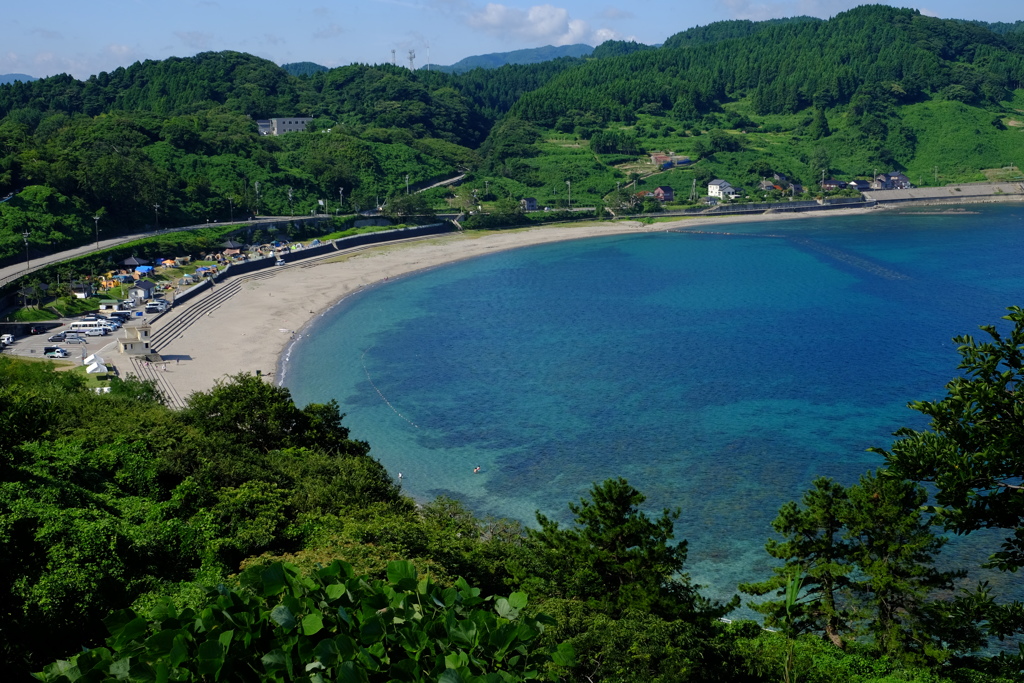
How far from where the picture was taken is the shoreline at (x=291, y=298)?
116 ft

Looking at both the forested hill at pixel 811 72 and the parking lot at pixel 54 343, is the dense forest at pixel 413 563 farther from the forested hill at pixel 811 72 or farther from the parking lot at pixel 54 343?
the forested hill at pixel 811 72

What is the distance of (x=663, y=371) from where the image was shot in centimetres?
3641

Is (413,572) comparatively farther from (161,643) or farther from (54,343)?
(54,343)

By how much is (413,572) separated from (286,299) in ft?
147

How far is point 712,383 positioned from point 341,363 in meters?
17.0

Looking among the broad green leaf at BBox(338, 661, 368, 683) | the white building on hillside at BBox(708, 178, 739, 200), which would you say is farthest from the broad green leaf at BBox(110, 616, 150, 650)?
the white building on hillside at BBox(708, 178, 739, 200)

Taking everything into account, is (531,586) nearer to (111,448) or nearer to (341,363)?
(111,448)

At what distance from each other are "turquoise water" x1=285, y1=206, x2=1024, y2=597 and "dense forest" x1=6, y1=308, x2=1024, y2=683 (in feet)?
18.7

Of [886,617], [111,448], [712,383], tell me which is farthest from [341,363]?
[886,617]

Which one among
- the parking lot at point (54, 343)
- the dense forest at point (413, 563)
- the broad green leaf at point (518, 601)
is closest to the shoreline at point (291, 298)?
the parking lot at point (54, 343)

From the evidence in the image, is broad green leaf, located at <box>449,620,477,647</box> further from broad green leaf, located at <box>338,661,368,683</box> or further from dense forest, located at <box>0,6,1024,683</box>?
broad green leaf, located at <box>338,661,368,683</box>

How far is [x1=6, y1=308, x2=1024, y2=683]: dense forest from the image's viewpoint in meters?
6.12

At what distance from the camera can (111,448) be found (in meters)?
15.8

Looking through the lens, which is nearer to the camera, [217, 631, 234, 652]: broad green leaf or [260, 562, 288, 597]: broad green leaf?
[217, 631, 234, 652]: broad green leaf
